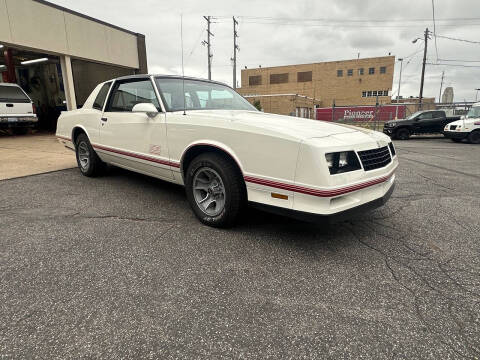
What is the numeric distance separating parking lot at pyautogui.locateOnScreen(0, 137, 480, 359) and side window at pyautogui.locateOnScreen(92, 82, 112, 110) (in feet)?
5.48

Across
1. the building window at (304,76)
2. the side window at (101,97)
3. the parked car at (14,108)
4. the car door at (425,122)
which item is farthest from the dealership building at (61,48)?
the building window at (304,76)

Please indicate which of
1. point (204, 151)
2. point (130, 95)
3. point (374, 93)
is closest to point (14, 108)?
point (130, 95)

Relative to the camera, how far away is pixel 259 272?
83.3 inches

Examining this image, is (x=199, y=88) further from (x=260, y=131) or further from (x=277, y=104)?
(x=277, y=104)

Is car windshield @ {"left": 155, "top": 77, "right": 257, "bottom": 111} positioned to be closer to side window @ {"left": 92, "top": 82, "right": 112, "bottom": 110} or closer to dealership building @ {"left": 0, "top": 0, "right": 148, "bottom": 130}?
side window @ {"left": 92, "top": 82, "right": 112, "bottom": 110}

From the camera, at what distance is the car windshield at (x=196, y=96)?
10.9ft

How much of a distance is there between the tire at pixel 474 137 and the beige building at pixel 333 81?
98.0 feet

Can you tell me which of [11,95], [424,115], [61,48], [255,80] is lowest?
[424,115]

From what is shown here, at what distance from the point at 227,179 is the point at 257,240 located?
2.04 feet

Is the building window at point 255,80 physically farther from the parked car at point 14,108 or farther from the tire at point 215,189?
the tire at point 215,189

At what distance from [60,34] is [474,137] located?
17.2 meters

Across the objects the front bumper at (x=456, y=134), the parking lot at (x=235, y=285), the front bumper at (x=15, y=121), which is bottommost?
the parking lot at (x=235, y=285)

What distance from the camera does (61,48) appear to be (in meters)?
11.3

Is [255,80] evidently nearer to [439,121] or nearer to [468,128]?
[439,121]
